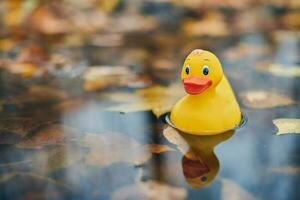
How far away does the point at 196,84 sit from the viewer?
55.0 inches

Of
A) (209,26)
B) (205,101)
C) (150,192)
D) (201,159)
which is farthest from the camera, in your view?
(209,26)

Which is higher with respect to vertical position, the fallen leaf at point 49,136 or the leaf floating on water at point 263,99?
the leaf floating on water at point 263,99

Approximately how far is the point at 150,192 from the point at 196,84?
0.33m

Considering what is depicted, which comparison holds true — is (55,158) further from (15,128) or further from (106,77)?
(106,77)

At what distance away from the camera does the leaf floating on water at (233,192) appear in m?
1.20

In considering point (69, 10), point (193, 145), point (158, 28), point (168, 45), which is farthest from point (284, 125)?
point (69, 10)

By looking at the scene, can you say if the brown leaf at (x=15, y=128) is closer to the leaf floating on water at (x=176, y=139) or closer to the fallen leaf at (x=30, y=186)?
the fallen leaf at (x=30, y=186)

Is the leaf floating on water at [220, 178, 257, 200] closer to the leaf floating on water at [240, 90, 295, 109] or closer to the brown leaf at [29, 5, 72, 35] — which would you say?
the leaf floating on water at [240, 90, 295, 109]

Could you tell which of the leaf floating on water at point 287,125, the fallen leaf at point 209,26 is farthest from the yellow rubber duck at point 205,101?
the fallen leaf at point 209,26

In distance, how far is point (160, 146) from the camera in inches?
57.0

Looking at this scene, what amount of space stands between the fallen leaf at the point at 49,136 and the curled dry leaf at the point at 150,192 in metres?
0.32

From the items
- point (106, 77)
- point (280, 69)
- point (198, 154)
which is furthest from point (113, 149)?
point (280, 69)

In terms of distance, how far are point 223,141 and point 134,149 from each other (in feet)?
0.81

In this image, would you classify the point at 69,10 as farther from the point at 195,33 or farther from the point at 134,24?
the point at 195,33
